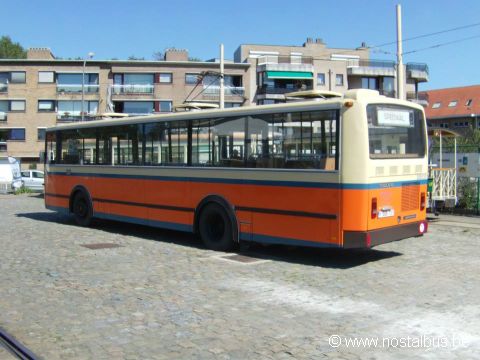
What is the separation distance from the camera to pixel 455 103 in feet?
308

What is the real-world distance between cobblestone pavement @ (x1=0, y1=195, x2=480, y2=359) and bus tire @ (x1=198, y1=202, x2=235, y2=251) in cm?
28

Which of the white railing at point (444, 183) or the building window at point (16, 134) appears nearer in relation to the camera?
the white railing at point (444, 183)

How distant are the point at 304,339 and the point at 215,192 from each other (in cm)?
564

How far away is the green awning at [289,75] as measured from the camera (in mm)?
62031

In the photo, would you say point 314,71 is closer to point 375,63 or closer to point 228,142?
point 375,63

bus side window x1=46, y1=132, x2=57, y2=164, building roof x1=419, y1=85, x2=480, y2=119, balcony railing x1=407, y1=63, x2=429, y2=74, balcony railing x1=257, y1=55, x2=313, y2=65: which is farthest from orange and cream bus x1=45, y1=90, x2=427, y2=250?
building roof x1=419, y1=85, x2=480, y2=119

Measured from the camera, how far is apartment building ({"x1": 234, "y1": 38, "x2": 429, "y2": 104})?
6212cm

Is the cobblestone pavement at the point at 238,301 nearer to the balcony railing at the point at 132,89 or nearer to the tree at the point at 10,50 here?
the balcony railing at the point at 132,89

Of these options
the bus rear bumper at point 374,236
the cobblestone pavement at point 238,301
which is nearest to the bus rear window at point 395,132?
the bus rear bumper at point 374,236

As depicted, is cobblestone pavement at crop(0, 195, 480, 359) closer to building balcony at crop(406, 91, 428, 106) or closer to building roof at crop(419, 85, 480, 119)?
building balcony at crop(406, 91, 428, 106)

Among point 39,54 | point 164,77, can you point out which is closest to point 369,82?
point 164,77

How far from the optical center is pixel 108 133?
13758mm

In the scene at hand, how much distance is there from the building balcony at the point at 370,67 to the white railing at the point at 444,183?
2031 inches

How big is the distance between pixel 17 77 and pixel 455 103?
68978 millimetres
